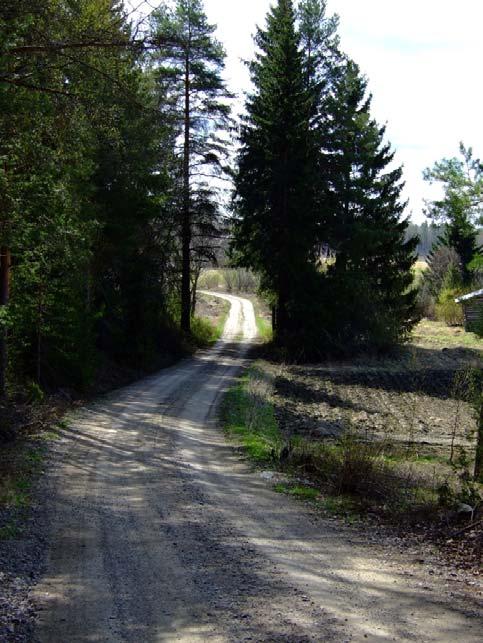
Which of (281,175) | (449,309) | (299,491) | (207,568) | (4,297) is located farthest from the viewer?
(449,309)

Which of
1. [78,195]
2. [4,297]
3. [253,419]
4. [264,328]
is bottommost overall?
[253,419]

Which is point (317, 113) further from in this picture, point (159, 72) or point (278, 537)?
point (278, 537)

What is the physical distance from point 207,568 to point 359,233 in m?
27.4

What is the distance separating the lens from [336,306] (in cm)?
3188

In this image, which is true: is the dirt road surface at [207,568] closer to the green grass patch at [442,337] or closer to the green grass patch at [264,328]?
the green grass patch at [442,337]

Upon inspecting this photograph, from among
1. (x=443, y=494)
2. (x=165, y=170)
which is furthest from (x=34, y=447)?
(x=165, y=170)

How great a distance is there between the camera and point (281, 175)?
105 feet

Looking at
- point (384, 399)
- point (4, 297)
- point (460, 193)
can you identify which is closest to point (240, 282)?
point (384, 399)

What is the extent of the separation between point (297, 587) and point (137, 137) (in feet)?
61.1

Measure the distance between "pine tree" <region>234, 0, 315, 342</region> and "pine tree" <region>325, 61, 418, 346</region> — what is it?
153 cm

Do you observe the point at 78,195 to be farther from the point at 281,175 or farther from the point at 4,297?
the point at 281,175

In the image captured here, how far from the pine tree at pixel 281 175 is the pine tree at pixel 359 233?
5.00 ft

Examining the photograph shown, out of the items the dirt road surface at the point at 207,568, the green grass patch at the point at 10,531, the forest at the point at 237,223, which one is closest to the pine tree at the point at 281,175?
the forest at the point at 237,223

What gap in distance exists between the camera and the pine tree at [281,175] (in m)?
31.9
